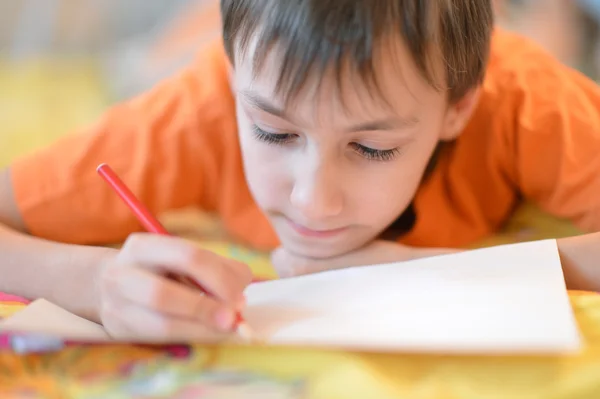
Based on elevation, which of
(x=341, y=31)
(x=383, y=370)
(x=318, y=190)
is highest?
(x=341, y=31)

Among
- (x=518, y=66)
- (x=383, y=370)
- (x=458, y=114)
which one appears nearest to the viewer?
(x=383, y=370)

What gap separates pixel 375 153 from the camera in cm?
62

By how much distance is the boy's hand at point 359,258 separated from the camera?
69cm

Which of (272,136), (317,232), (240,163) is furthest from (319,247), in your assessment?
(240,163)

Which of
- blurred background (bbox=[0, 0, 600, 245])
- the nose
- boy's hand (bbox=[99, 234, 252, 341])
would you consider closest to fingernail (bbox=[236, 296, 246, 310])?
boy's hand (bbox=[99, 234, 252, 341])

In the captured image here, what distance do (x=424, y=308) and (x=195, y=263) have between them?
184mm

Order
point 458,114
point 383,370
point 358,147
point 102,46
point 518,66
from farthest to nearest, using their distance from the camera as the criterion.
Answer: point 102,46 → point 518,66 → point 458,114 → point 358,147 → point 383,370

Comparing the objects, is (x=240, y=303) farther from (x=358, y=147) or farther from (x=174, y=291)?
(x=358, y=147)

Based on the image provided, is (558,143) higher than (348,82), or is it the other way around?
(348,82)

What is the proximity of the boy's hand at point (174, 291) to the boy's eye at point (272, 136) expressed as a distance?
132 millimetres

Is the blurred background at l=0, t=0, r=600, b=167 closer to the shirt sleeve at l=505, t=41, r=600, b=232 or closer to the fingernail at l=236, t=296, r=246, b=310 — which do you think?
the shirt sleeve at l=505, t=41, r=600, b=232

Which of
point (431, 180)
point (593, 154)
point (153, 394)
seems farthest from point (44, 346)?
point (593, 154)

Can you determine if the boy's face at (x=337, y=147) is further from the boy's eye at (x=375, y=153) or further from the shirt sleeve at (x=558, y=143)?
the shirt sleeve at (x=558, y=143)

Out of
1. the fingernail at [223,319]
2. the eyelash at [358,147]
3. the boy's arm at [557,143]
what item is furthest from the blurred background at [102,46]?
the fingernail at [223,319]
